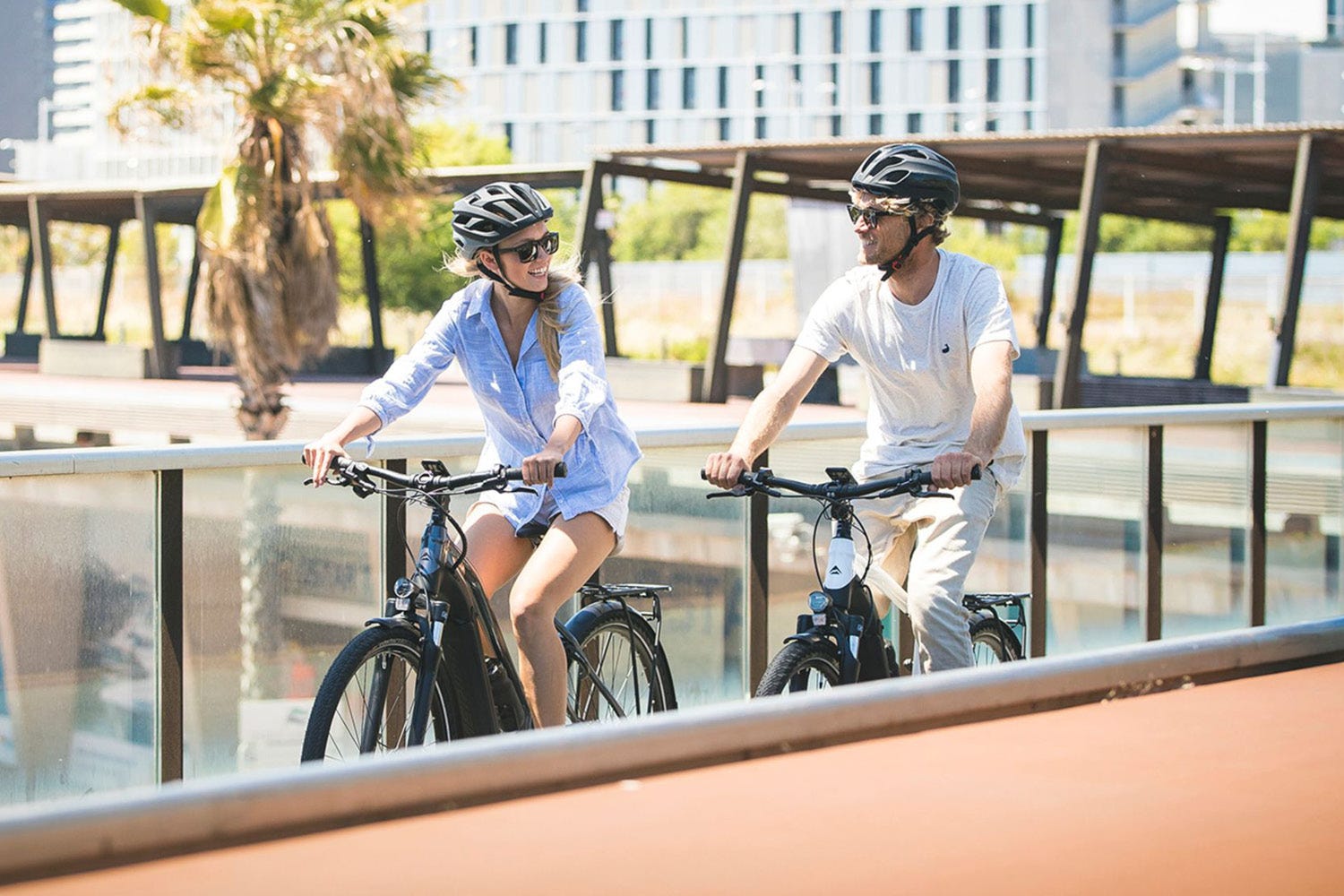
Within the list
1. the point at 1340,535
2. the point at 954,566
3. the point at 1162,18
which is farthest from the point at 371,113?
the point at 1162,18

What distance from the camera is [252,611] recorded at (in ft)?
18.8

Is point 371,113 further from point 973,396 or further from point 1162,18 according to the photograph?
point 1162,18

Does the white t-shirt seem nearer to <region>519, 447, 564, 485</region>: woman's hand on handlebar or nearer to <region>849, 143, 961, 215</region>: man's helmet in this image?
<region>849, 143, 961, 215</region>: man's helmet

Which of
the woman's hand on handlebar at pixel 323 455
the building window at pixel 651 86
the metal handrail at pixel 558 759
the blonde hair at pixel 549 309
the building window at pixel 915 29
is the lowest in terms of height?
the metal handrail at pixel 558 759

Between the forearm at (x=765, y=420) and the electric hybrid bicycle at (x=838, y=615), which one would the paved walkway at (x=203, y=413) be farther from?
the electric hybrid bicycle at (x=838, y=615)

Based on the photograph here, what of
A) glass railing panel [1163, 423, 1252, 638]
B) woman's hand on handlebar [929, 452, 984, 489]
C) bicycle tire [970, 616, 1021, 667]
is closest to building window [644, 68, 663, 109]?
glass railing panel [1163, 423, 1252, 638]

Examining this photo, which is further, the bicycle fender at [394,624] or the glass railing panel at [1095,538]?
the glass railing panel at [1095,538]

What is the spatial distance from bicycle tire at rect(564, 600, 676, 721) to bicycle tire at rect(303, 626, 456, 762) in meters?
0.70

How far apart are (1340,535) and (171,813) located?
27.2 ft

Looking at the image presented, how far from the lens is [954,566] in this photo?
4.71 meters

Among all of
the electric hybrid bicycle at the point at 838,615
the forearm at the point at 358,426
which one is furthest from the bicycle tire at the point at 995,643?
the forearm at the point at 358,426

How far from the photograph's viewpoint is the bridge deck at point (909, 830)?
293 centimetres

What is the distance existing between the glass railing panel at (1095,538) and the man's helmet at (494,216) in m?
3.86

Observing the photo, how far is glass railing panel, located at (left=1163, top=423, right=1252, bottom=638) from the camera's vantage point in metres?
8.76
